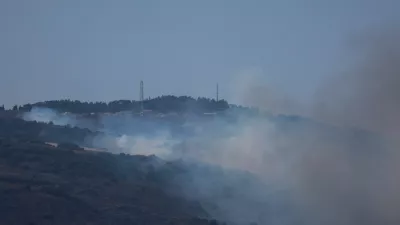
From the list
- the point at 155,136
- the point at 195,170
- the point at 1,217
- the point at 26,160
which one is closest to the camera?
the point at 1,217

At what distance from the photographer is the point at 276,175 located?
127 m

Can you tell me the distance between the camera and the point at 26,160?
12312 cm

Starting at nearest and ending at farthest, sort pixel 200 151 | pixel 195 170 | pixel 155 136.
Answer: pixel 195 170, pixel 200 151, pixel 155 136

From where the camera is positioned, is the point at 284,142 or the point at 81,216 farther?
the point at 284,142

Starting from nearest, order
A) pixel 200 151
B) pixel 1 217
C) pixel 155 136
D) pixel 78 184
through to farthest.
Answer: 1. pixel 1 217
2. pixel 78 184
3. pixel 200 151
4. pixel 155 136

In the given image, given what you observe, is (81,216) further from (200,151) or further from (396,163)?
(200,151)

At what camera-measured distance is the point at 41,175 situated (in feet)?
376

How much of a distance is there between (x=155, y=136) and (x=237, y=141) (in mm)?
24721

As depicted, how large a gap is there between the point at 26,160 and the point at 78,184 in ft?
48.2

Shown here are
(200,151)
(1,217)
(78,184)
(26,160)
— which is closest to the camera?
(1,217)

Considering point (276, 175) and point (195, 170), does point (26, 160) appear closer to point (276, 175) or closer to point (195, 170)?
point (195, 170)

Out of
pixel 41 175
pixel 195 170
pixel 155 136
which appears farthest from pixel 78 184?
pixel 155 136

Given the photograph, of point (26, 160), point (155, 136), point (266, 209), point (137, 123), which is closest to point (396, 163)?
point (266, 209)

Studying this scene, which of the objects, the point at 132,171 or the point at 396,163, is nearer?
the point at 396,163
